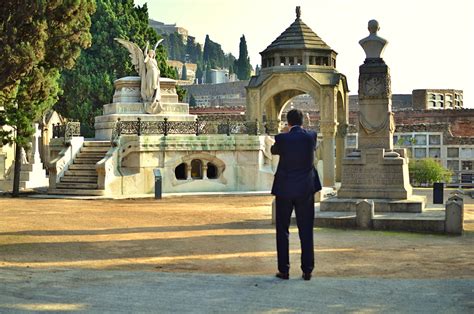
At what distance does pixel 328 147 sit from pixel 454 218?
22556 mm

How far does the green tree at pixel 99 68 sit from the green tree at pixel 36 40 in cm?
2434

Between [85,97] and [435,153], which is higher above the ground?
[85,97]

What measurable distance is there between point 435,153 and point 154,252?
44.8m

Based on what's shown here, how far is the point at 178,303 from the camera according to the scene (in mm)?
6812

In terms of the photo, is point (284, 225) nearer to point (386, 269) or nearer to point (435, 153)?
point (386, 269)

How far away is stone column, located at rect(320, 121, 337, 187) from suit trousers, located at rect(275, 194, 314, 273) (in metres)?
28.3

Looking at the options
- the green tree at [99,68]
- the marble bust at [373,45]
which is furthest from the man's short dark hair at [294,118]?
the green tree at [99,68]

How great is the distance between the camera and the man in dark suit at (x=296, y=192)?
817cm

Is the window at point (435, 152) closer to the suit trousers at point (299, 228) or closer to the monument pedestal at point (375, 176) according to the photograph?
the monument pedestal at point (375, 176)

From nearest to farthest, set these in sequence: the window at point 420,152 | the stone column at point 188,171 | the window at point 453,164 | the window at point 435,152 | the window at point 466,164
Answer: the stone column at point 188,171
the window at point 466,164
the window at point 453,164
the window at point 435,152
the window at point 420,152

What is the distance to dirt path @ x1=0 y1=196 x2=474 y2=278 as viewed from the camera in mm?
10070

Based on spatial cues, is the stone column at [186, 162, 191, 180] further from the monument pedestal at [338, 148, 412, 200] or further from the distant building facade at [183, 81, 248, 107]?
the distant building facade at [183, 81, 248, 107]

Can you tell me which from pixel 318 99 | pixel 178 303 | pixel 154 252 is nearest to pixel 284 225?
pixel 178 303

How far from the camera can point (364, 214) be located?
49.2 feet
